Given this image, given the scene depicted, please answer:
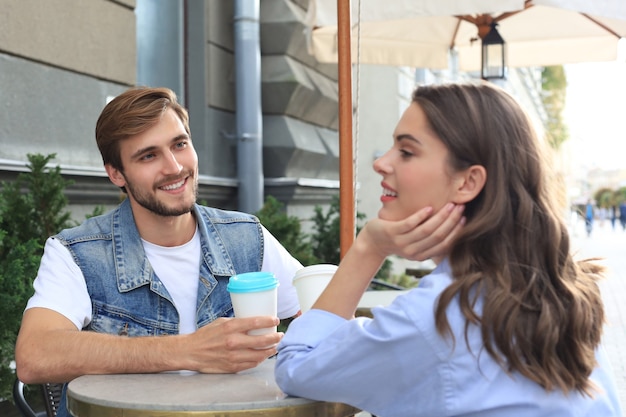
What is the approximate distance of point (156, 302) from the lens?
7.81ft

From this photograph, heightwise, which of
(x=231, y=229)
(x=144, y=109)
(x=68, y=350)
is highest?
(x=144, y=109)

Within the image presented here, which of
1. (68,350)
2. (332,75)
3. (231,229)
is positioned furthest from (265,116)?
(68,350)

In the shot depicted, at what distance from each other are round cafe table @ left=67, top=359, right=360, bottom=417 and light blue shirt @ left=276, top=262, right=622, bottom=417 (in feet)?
0.37

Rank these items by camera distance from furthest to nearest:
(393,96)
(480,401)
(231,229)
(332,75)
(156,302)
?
(393,96) < (332,75) < (231,229) < (156,302) < (480,401)

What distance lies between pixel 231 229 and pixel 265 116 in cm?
501

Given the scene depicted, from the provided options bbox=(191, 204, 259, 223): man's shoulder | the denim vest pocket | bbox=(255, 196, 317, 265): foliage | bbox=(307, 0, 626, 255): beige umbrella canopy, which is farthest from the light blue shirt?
bbox=(255, 196, 317, 265): foliage

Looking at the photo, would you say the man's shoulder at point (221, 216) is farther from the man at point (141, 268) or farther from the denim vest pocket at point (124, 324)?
the denim vest pocket at point (124, 324)

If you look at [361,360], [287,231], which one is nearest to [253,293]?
[361,360]

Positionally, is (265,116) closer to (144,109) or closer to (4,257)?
(4,257)

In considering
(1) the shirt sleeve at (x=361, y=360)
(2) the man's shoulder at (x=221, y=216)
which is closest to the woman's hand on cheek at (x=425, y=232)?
(1) the shirt sleeve at (x=361, y=360)

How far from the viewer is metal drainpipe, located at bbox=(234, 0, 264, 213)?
704 cm

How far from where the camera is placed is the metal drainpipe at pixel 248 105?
7.04m

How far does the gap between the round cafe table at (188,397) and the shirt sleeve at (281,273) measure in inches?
24.5

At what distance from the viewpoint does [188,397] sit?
1826mm
